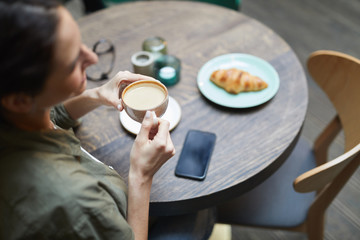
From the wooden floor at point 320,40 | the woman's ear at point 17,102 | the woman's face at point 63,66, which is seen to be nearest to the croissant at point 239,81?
the woman's face at point 63,66

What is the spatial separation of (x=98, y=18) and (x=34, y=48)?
1051mm

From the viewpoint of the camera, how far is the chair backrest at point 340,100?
92 cm

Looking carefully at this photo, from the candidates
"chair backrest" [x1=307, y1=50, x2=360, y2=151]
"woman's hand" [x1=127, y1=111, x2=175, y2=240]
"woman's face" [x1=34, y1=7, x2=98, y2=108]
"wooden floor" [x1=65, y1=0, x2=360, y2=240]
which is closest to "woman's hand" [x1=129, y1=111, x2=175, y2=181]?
"woman's hand" [x1=127, y1=111, x2=175, y2=240]

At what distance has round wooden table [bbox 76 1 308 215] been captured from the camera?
92cm

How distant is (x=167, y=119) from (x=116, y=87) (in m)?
0.21

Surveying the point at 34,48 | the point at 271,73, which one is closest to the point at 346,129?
the point at 271,73

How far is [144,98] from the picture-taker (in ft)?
3.06

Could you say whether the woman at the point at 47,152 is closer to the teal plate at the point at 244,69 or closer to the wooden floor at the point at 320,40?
the teal plate at the point at 244,69

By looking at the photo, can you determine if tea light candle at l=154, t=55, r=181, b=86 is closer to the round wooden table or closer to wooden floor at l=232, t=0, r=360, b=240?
the round wooden table

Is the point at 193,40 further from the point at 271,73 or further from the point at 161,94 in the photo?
the point at 161,94

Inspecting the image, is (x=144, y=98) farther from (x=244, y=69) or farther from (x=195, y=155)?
(x=244, y=69)

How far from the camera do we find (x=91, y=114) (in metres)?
1.13

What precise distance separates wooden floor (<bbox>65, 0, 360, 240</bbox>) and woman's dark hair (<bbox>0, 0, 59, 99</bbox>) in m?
1.41

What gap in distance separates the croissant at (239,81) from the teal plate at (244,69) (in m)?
0.02
